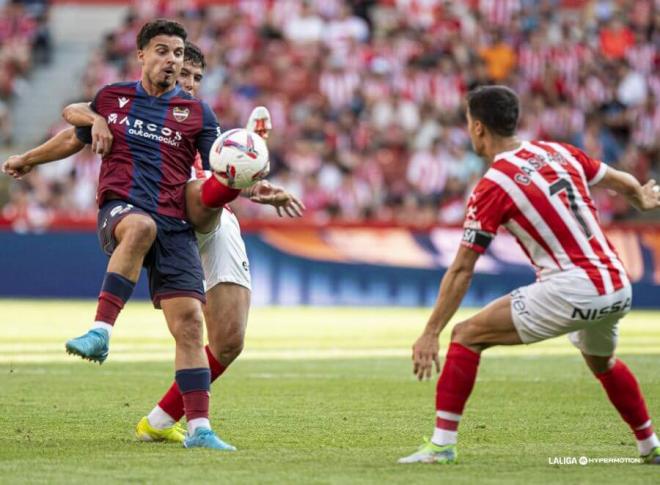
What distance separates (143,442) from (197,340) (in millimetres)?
721

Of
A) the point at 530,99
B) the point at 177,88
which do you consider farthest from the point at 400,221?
the point at 177,88

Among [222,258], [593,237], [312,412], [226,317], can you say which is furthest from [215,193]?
[312,412]

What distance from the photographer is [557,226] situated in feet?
21.3

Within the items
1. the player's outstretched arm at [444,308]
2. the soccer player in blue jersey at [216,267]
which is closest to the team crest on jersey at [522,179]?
the player's outstretched arm at [444,308]

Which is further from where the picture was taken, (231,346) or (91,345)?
(231,346)

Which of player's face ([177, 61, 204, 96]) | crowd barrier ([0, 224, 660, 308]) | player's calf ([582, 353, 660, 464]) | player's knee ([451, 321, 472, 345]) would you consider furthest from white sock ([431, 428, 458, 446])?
crowd barrier ([0, 224, 660, 308])

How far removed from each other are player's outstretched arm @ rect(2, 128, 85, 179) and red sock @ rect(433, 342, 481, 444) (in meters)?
2.60

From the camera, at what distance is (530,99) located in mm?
24625

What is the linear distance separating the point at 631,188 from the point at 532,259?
2.30 feet

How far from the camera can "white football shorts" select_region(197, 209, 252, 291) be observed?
314 inches

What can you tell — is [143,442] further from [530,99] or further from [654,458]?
[530,99]

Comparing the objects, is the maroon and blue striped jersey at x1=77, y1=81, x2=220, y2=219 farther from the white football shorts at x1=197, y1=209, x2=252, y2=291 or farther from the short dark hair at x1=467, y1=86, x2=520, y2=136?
the short dark hair at x1=467, y1=86, x2=520, y2=136

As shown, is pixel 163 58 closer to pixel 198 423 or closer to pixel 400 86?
pixel 198 423

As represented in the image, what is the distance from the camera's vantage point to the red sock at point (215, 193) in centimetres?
713
